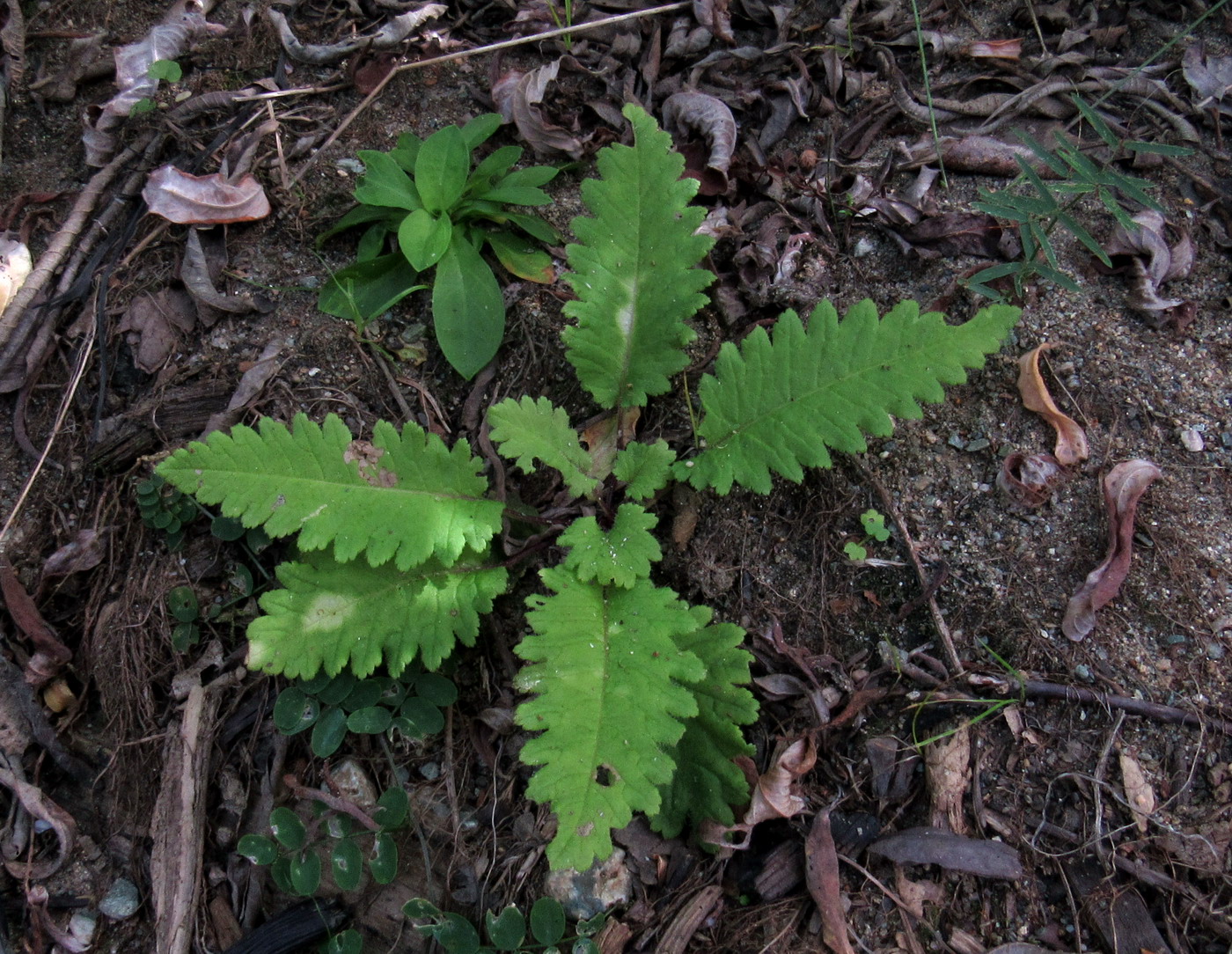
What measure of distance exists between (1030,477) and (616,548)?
3.88 ft

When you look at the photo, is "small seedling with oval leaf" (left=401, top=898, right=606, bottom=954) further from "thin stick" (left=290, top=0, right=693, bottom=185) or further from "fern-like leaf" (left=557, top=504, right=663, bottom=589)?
"thin stick" (left=290, top=0, right=693, bottom=185)

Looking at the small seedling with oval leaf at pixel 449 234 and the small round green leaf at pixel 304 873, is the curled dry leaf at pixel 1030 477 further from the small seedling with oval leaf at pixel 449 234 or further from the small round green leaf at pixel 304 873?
the small round green leaf at pixel 304 873

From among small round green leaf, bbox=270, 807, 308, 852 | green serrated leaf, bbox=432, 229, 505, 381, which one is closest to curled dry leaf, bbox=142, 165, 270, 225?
green serrated leaf, bbox=432, 229, 505, 381

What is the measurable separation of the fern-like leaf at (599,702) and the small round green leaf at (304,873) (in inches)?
27.6

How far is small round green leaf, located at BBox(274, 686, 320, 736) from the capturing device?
224 centimetres

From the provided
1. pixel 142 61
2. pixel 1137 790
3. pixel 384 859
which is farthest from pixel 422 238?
pixel 1137 790

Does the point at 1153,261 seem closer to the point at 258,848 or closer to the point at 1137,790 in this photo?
the point at 1137,790

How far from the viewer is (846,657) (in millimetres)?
2225

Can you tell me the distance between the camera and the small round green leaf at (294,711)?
2238mm

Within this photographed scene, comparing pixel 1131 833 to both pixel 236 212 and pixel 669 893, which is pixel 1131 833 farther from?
pixel 236 212

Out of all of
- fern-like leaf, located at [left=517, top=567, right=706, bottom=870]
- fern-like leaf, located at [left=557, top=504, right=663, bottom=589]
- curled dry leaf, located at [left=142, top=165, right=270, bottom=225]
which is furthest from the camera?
curled dry leaf, located at [left=142, top=165, right=270, bottom=225]

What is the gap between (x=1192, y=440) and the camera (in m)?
2.28

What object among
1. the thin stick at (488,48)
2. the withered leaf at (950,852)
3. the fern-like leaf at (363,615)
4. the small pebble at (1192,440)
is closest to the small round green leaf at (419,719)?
the fern-like leaf at (363,615)

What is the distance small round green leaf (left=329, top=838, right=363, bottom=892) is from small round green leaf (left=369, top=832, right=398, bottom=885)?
0.12 feet
